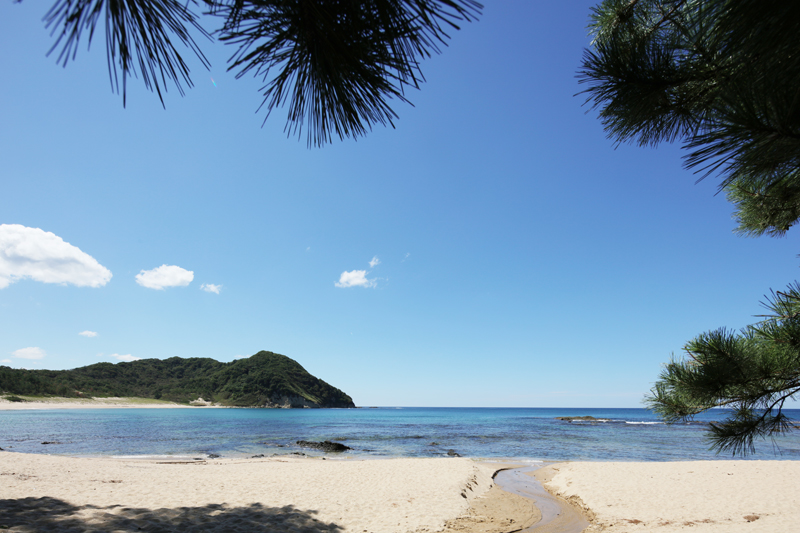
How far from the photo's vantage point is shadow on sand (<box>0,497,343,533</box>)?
223 inches

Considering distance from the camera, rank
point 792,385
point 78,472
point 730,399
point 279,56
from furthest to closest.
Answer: point 78,472 → point 730,399 → point 792,385 → point 279,56

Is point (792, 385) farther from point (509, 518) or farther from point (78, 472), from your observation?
point (78, 472)

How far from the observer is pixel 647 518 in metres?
8.16

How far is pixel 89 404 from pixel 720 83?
11223 cm

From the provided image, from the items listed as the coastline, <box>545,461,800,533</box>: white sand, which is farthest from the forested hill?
<box>545,461,800,533</box>: white sand

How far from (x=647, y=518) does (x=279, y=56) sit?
11.4 metres

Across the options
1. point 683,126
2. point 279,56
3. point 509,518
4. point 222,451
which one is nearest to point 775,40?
point 683,126

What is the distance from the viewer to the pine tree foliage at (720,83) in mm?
1935

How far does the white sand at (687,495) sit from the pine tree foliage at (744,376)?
5134 mm

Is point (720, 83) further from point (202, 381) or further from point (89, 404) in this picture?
point (202, 381)

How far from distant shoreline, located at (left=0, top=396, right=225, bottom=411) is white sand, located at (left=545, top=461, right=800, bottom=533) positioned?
84.8 meters

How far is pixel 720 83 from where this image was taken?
8.62 ft

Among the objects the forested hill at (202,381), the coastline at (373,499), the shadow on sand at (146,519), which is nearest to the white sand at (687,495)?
the coastline at (373,499)

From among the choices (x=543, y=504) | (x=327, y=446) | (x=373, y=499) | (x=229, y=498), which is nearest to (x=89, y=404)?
(x=327, y=446)
